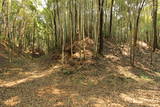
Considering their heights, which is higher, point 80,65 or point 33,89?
point 80,65

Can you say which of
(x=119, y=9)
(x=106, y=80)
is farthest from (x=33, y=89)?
(x=119, y=9)

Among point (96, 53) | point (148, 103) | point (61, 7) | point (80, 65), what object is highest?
point (61, 7)

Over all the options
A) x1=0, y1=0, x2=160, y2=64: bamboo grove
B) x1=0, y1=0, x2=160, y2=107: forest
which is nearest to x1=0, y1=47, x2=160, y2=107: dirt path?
x1=0, y1=0, x2=160, y2=107: forest

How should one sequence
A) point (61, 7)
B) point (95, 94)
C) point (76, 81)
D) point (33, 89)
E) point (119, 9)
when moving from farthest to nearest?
point (119, 9) < point (61, 7) < point (76, 81) < point (33, 89) < point (95, 94)

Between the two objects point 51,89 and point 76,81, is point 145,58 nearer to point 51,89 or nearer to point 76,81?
point 76,81

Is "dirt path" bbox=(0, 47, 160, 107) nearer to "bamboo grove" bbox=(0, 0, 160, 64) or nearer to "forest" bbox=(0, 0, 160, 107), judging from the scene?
"forest" bbox=(0, 0, 160, 107)

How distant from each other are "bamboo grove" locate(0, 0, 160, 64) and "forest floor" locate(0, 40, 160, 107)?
1.17m

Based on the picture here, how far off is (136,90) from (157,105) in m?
1.49

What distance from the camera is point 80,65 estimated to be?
9.32m

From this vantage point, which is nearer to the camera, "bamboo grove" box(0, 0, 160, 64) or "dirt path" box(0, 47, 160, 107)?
"dirt path" box(0, 47, 160, 107)

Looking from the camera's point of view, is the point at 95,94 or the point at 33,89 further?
the point at 33,89

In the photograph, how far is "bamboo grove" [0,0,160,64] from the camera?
995 cm

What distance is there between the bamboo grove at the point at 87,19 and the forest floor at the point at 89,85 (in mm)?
1169

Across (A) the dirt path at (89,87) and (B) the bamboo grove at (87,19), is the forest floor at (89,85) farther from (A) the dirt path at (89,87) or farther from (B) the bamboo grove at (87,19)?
(B) the bamboo grove at (87,19)
